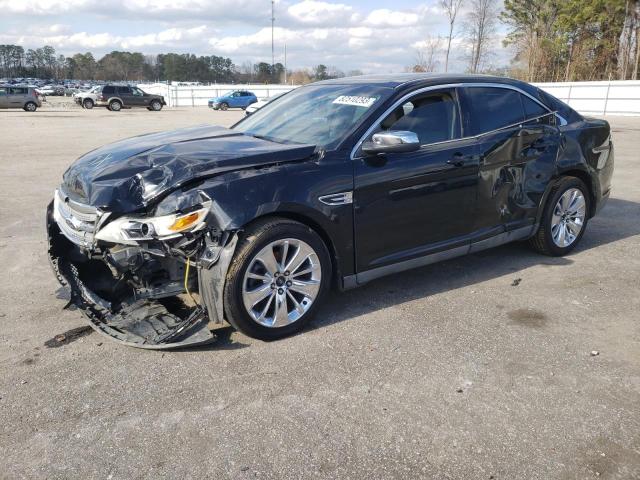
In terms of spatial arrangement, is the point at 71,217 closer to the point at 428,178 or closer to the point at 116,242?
the point at 116,242

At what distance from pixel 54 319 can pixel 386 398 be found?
2590 millimetres

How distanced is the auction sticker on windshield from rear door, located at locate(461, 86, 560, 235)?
0.89 meters

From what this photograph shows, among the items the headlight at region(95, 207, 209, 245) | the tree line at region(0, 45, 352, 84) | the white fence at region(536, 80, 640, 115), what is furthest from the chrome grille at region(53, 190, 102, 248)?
the tree line at region(0, 45, 352, 84)

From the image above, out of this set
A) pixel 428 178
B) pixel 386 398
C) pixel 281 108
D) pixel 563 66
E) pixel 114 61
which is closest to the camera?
pixel 386 398

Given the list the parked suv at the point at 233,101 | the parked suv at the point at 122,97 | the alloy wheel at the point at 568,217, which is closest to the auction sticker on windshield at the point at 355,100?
the alloy wheel at the point at 568,217

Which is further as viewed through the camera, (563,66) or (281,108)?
(563,66)

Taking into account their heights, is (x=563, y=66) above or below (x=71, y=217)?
above

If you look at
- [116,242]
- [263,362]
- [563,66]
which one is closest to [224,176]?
[116,242]

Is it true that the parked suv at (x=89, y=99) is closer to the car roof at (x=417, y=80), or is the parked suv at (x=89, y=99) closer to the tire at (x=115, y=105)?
the tire at (x=115, y=105)

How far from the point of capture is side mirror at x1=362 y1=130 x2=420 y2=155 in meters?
3.86

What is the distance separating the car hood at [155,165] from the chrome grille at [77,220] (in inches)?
2.2

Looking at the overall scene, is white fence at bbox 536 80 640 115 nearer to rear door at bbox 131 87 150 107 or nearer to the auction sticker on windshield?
rear door at bbox 131 87 150 107

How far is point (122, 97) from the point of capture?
123 feet

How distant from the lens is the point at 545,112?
5246mm
